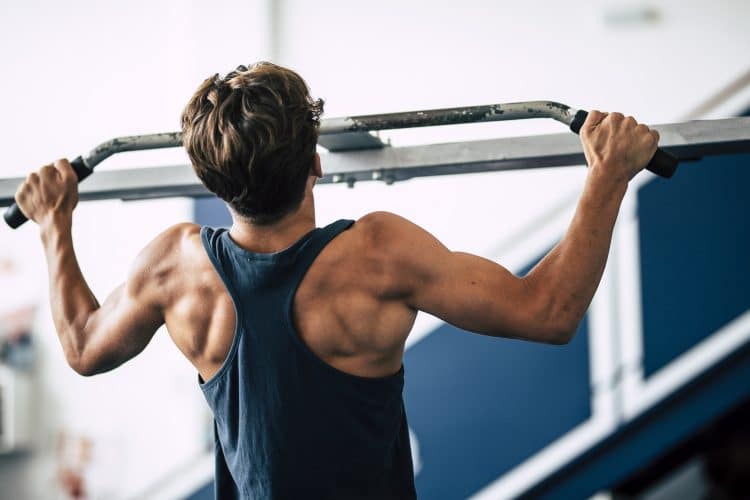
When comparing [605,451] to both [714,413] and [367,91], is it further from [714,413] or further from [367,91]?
[367,91]

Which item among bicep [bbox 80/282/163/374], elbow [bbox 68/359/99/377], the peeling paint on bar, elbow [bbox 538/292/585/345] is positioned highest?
the peeling paint on bar

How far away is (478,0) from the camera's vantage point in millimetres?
3248

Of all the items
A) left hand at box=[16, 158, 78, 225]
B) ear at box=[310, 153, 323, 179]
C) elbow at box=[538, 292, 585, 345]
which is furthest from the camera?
left hand at box=[16, 158, 78, 225]

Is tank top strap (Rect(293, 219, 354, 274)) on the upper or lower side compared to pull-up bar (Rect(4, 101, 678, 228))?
lower

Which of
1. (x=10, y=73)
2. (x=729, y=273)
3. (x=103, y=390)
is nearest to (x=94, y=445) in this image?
(x=103, y=390)

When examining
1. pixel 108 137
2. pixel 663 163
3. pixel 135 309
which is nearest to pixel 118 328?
pixel 135 309

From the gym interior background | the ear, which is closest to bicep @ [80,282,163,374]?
the ear

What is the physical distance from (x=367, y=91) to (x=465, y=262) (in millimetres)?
2234

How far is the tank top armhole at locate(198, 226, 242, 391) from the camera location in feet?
4.14

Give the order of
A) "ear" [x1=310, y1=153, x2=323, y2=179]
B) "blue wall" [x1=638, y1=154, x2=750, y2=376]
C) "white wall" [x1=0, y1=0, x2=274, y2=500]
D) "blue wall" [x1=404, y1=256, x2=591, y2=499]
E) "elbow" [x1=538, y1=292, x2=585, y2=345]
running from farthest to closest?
"white wall" [x1=0, y1=0, x2=274, y2=500] → "blue wall" [x1=404, y1=256, x2=591, y2=499] → "blue wall" [x1=638, y1=154, x2=750, y2=376] → "ear" [x1=310, y1=153, x2=323, y2=179] → "elbow" [x1=538, y1=292, x2=585, y2=345]

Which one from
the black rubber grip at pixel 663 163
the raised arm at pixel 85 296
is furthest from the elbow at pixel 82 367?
the black rubber grip at pixel 663 163

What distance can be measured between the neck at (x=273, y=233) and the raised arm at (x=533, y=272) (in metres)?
0.13

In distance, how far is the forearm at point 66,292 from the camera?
1.45 metres

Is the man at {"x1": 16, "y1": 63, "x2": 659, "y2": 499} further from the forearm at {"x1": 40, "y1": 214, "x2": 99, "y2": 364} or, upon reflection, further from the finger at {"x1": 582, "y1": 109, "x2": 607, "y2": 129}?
the forearm at {"x1": 40, "y1": 214, "x2": 99, "y2": 364}
